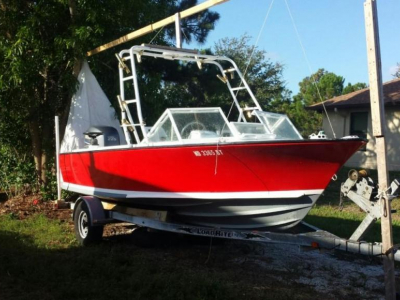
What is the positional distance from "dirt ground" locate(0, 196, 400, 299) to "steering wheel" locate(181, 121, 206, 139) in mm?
1850

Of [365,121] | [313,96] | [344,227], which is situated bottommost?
[344,227]

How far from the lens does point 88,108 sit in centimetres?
1027

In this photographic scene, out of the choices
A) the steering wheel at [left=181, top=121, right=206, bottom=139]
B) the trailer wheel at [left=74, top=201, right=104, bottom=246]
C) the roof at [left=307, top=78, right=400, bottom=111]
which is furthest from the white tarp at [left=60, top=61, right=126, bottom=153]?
the roof at [left=307, top=78, right=400, bottom=111]

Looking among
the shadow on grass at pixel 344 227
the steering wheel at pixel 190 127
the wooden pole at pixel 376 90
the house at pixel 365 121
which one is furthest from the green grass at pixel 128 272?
the house at pixel 365 121

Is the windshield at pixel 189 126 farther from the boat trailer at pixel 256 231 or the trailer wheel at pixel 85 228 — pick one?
the trailer wheel at pixel 85 228

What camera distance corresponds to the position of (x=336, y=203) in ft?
38.4

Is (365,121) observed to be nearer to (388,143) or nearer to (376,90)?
(388,143)

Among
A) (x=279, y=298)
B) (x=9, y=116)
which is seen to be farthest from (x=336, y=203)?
(x=9, y=116)

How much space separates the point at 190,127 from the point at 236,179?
1168 millimetres

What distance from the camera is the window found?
1795 cm

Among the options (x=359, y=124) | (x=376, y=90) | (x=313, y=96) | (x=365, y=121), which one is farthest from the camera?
(x=313, y=96)

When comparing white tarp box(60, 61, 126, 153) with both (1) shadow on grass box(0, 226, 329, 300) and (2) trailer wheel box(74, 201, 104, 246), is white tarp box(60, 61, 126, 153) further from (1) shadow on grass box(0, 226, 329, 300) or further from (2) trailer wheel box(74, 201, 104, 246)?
(1) shadow on grass box(0, 226, 329, 300)

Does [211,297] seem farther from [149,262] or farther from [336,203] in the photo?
[336,203]

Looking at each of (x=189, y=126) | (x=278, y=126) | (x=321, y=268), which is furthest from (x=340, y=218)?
(x=189, y=126)
